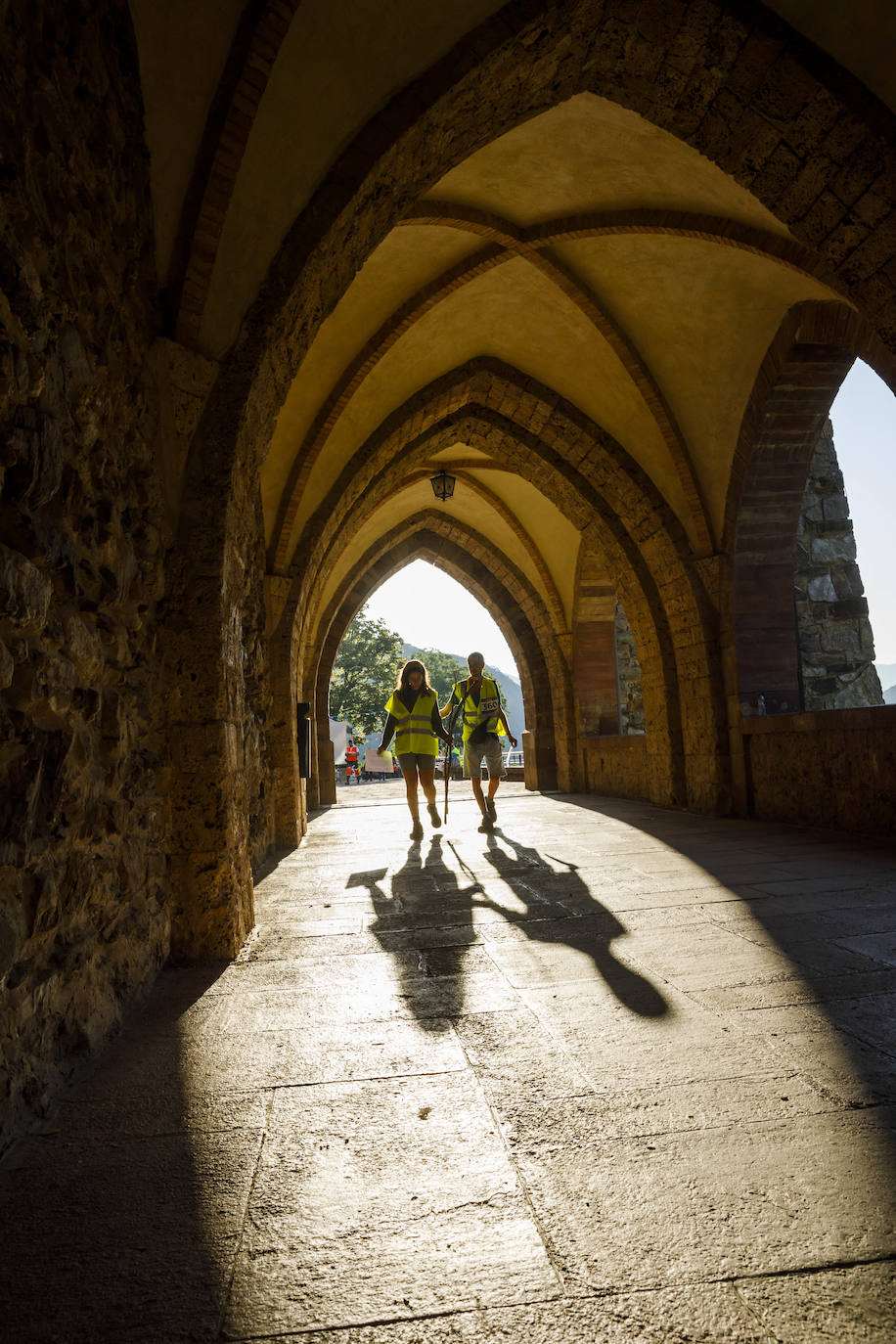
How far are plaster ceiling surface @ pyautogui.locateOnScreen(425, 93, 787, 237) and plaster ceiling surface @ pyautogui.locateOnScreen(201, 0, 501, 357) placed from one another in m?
1.80

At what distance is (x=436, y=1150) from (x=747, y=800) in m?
6.29

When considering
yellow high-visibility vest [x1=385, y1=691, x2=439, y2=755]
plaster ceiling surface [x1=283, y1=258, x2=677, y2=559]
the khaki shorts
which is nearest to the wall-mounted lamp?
plaster ceiling surface [x1=283, y1=258, x2=677, y2=559]

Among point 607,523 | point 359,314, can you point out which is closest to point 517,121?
point 359,314

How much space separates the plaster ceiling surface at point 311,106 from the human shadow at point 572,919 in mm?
2746

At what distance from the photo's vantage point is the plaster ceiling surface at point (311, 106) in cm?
339

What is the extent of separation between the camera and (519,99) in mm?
4203

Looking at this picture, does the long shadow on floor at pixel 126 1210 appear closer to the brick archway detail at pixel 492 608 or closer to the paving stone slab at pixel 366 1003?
the paving stone slab at pixel 366 1003

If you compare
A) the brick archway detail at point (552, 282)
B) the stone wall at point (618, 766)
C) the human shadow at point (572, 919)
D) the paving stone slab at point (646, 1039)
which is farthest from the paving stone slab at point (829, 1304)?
the stone wall at point (618, 766)

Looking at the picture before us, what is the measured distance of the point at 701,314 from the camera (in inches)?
262

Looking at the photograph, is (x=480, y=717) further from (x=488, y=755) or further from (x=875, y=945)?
(x=875, y=945)

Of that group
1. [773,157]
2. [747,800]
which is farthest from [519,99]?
[747,800]

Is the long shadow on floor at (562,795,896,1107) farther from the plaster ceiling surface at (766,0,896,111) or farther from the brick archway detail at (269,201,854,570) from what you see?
the plaster ceiling surface at (766,0,896,111)

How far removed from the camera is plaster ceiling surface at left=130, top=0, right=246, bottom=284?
300 centimetres

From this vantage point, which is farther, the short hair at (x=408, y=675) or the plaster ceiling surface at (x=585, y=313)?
the short hair at (x=408, y=675)
